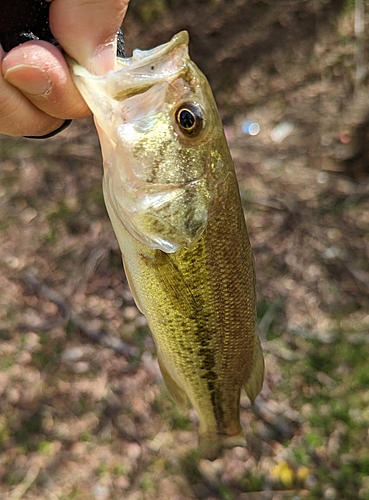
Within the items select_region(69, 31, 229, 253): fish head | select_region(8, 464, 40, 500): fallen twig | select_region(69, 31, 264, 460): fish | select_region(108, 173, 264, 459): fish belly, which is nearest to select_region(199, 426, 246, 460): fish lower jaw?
select_region(108, 173, 264, 459): fish belly

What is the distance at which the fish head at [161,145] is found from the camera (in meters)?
1.24

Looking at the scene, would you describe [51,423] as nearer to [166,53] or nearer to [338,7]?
[166,53]

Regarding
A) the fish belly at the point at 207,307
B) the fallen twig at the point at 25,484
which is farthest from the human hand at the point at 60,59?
the fallen twig at the point at 25,484

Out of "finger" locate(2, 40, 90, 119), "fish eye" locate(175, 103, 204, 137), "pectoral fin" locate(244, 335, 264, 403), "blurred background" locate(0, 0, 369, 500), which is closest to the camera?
"finger" locate(2, 40, 90, 119)

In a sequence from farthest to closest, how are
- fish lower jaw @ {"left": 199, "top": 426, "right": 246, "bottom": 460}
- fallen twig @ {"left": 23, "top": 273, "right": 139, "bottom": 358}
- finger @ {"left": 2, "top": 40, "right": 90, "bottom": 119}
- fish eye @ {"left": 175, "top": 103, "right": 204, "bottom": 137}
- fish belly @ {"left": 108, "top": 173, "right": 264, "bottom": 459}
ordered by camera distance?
1. fallen twig @ {"left": 23, "top": 273, "right": 139, "bottom": 358}
2. fish lower jaw @ {"left": 199, "top": 426, "right": 246, "bottom": 460}
3. fish belly @ {"left": 108, "top": 173, "right": 264, "bottom": 459}
4. fish eye @ {"left": 175, "top": 103, "right": 204, "bottom": 137}
5. finger @ {"left": 2, "top": 40, "right": 90, "bottom": 119}

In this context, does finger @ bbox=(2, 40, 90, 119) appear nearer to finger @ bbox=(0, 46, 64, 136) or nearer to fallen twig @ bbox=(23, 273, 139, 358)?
finger @ bbox=(0, 46, 64, 136)

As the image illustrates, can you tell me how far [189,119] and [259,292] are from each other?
2963 millimetres

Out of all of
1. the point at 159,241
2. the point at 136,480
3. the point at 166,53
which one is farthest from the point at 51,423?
the point at 166,53

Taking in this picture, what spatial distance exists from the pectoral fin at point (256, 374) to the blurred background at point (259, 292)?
5.71 ft

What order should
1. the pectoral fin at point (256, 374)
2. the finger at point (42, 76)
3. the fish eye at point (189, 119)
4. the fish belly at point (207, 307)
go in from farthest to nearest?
the pectoral fin at point (256, 374), the fish belly at point (207, 307), the fish eye at point (189, 119), the finger at point (42, 76)

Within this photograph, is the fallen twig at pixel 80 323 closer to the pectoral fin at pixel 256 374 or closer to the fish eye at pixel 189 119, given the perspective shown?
the pectoral fin at pixel 256 374

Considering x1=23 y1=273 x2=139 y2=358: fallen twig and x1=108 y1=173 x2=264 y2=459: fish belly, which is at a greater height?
x1=108 y1=173 x2=264 y2=459: fish belly

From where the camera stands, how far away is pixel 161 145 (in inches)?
Answer: 52.7

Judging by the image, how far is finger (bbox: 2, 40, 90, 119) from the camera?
1.17 m
